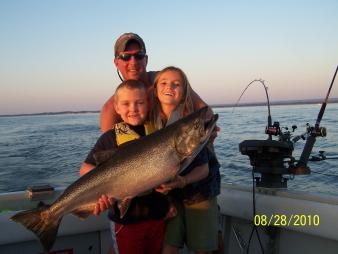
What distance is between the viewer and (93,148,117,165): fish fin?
323cm

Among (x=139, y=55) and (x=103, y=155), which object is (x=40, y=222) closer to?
(x=103, y=155)

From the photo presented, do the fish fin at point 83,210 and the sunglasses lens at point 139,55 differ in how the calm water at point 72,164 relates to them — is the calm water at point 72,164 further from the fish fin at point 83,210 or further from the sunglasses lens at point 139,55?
the fish fin at point 83,210

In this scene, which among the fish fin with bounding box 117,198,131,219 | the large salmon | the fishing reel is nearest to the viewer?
the large salmon

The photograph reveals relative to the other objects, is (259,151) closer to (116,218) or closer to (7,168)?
(116,218)

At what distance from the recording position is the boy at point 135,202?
11.1 feet

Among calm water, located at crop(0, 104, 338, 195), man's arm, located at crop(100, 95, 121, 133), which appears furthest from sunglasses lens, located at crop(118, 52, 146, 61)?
calm water, located at crop(0, 104, 338, 195)

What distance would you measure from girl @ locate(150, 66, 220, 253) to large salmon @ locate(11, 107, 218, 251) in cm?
47

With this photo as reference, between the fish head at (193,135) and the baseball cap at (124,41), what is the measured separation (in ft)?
5.67

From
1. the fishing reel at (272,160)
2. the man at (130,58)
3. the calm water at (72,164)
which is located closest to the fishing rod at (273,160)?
the fishing reel at (272,160)

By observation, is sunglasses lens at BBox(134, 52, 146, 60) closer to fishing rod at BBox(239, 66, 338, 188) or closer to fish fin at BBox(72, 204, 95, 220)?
fishing rod at BBox(239, 66, 338, 188)

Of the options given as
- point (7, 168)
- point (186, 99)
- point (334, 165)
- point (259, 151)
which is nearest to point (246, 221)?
point (259, 151)

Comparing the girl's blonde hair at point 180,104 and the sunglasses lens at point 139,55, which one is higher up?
the sunglasses lens at point 139,55

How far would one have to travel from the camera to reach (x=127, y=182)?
3.08 meters

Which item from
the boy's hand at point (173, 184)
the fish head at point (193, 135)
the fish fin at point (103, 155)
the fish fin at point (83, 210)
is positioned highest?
the fish head at point (193, 135)
